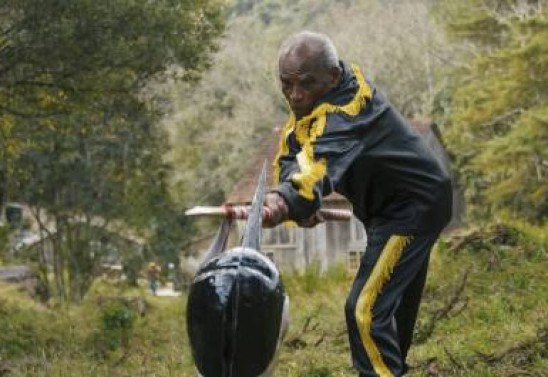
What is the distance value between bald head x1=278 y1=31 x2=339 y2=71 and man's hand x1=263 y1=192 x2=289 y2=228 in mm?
735

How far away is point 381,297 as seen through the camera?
12.1 ft

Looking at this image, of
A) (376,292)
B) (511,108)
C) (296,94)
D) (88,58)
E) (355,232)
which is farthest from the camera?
(355,232)

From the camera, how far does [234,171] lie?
42281mm

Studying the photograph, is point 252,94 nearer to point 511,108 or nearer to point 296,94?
point 511,108

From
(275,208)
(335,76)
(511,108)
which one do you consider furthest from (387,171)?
(511,108)

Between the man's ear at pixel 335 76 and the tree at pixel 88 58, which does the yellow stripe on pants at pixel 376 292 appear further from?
the tree at pixel 88 58

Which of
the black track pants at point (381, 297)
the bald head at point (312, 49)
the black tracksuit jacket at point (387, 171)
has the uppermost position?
the bald head at point (312, 49)

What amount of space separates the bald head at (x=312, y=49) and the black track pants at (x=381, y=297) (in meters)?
0.81

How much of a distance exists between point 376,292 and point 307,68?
969mm

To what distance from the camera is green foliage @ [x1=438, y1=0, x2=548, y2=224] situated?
18219mm

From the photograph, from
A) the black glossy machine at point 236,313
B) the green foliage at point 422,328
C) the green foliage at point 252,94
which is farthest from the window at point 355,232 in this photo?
the black glossy machine at point 236,313

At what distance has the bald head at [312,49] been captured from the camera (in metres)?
3.38

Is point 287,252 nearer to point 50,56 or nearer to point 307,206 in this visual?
point 50,56

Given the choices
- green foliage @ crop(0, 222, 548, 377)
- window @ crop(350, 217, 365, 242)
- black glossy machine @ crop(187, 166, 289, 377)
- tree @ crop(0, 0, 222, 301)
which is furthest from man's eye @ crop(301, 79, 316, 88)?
window @ crop(350, 217, 365, 242)
